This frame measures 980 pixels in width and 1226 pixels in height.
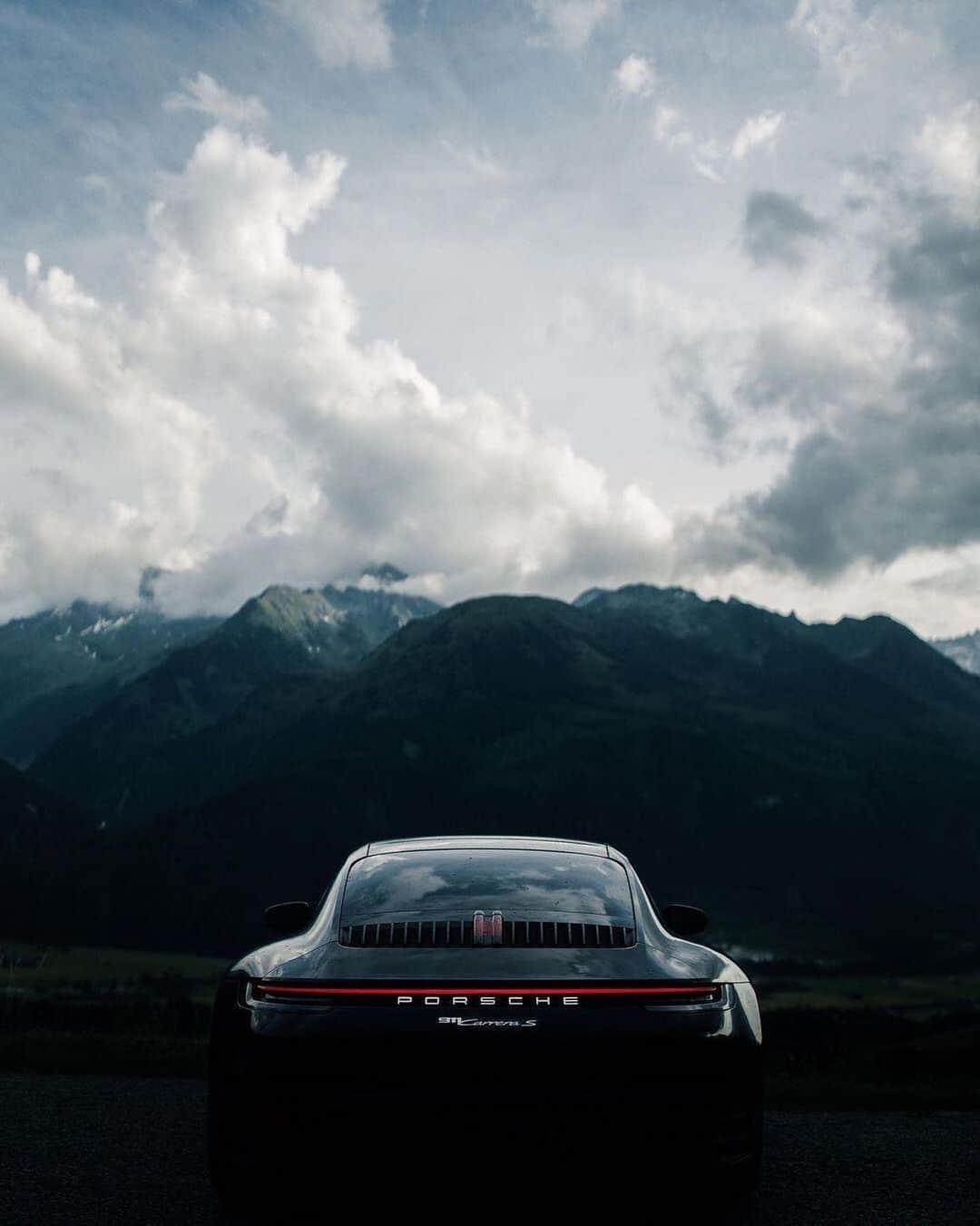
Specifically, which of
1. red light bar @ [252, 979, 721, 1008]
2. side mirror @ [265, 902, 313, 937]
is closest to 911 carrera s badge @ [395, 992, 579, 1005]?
red light bar @ [252, 979, 721, 1008]

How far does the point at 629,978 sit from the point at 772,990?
20249 cm

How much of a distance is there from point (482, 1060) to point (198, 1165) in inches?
143

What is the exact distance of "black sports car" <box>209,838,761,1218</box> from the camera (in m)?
A: 5.62

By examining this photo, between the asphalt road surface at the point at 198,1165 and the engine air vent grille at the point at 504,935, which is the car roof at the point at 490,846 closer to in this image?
the engine air vent grille at the point at 504,935

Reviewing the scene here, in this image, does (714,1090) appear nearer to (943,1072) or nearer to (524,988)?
(524,988)

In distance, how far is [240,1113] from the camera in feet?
19.4

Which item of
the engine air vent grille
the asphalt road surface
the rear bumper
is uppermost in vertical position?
the engine air vent grille

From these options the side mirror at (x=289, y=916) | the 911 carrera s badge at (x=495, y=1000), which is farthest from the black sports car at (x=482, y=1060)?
the side mirror at (x=289, y=916)

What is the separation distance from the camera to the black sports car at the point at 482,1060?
5.62 meters

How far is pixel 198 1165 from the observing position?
8.12 metres

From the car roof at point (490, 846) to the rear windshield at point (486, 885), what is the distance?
0.38 ft

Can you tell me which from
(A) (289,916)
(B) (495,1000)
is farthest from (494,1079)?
(A) (289,916)

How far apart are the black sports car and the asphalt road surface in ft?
0.96

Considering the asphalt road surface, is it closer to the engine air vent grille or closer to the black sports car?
the black sports car
